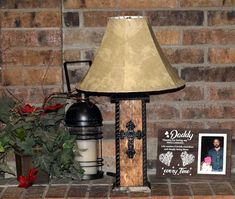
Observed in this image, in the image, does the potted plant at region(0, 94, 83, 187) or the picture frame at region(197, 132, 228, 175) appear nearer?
the potted plant at region(0, 94, 83, 187)

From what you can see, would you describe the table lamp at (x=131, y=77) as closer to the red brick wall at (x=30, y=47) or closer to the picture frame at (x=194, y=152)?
the picture frame at (x=194, y=152)

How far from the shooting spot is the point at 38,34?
2490 mm

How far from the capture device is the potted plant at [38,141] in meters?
2.31

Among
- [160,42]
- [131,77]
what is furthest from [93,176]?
[160,42]

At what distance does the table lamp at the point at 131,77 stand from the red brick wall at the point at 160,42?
317mm

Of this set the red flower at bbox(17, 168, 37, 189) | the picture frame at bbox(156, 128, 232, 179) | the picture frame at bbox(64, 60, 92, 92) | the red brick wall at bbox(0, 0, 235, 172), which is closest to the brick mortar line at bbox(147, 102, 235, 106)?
the red brick wall at bbox(0, 0, 235, 172)

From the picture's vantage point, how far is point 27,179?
2334 mm

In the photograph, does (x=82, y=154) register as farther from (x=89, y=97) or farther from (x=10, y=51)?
(x=10, y=51)

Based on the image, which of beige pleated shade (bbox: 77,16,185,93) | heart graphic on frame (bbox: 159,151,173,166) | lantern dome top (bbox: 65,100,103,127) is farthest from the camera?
heart graphic on frame (bbox: 159,151,173,166)

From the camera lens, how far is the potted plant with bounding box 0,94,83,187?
2.31 metres

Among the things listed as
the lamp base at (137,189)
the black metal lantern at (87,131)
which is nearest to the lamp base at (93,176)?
the black metal lantern at (87,131)

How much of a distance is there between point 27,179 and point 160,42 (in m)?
0.96

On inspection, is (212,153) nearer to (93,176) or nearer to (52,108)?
(93,176)

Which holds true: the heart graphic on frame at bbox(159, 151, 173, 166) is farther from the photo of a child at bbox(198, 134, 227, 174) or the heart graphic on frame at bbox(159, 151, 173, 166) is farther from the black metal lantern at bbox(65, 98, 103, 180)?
the black metal lantern at bbox(65, 98, 103, 180)
